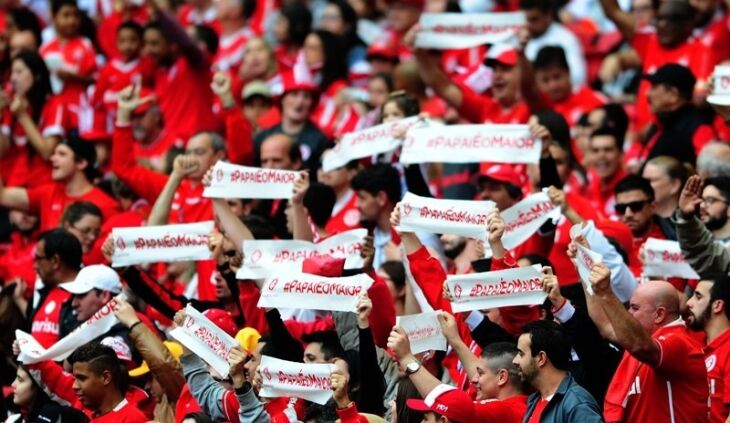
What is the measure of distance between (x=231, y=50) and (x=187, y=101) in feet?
5.12

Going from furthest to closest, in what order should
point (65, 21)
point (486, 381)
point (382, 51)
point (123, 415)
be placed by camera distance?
point (65, 21), point (382, 51), point (123, 415), point (486, 381)

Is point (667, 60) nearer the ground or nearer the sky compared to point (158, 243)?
nearer the ground

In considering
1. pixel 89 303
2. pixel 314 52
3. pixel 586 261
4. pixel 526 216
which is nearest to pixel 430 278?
pixel 526 216

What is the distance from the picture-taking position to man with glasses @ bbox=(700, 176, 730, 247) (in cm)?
1023

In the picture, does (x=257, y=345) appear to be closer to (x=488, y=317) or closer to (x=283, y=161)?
(x=488, y=317)

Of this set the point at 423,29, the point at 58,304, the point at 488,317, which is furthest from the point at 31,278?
the point at 488,317

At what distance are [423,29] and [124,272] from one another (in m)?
3.07

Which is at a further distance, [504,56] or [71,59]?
[71,59]

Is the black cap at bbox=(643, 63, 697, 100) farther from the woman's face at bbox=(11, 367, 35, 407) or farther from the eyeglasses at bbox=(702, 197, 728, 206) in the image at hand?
the woman's face at bbox=(11, 367, 35, 407)

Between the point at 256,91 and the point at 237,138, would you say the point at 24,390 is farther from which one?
the point at 256,91

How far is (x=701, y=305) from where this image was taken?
9203 mm

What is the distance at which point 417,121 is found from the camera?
443 inches

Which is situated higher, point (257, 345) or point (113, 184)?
point (257, 345)

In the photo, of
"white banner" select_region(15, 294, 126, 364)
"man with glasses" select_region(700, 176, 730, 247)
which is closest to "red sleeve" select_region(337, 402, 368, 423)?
"white banner" select_region(15, 294, 126, 364)
